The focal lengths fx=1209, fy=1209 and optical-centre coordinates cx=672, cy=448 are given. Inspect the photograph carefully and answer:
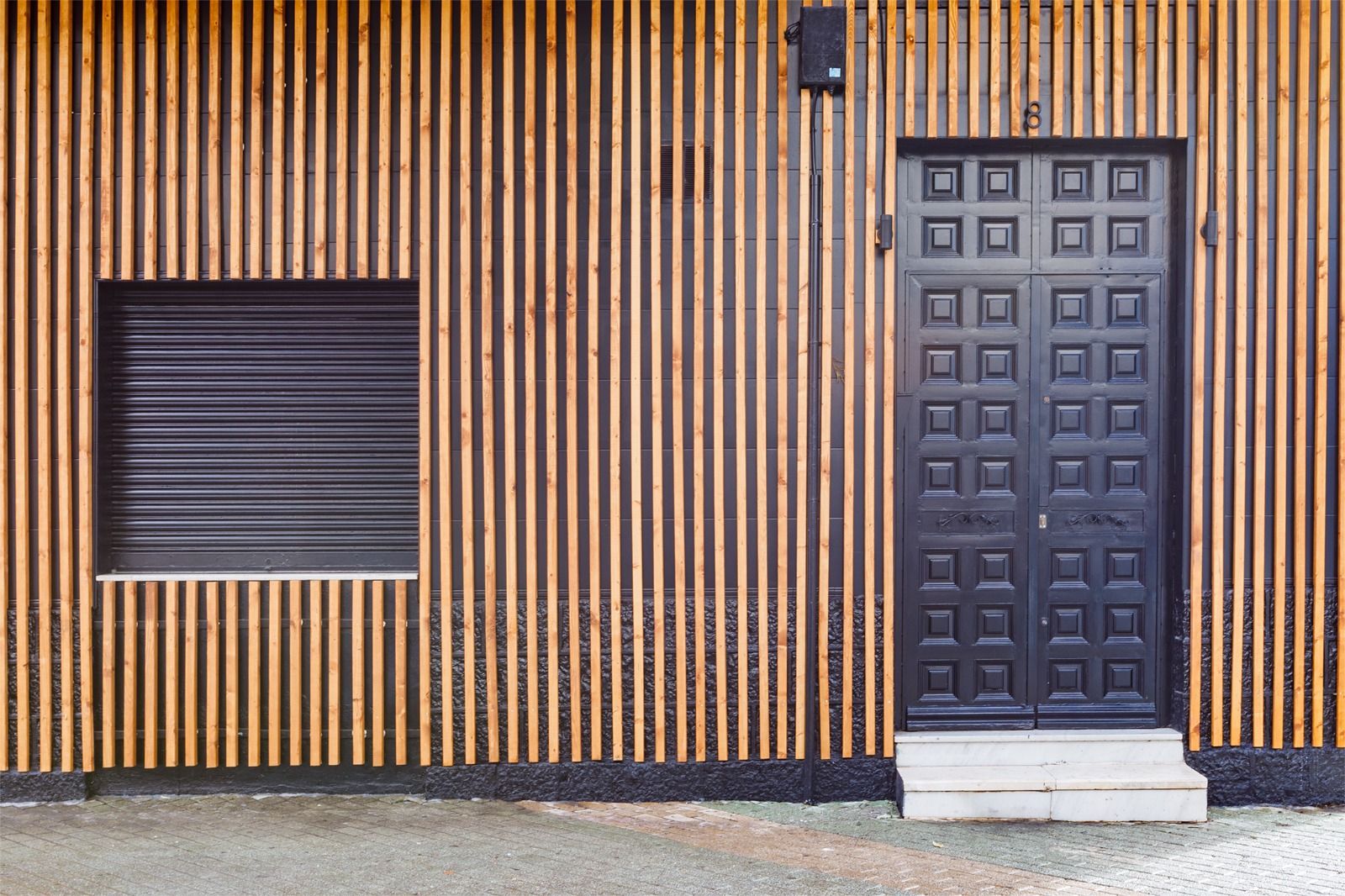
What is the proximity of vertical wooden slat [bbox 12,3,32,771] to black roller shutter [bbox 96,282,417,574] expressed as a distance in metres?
0.42

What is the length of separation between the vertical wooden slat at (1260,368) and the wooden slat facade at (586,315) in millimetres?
29

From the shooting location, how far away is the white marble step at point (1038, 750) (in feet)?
23.0

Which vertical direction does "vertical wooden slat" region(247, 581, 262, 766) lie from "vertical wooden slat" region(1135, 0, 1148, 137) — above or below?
below

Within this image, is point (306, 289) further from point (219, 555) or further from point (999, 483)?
point (999, 483)

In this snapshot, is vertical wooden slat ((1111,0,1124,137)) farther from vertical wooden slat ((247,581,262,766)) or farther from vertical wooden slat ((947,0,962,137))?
vertical wooden slat ((247,581,262,766))

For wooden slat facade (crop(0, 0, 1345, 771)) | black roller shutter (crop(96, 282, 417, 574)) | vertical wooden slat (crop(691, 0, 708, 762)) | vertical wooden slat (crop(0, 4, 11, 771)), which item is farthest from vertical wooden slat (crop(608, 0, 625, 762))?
vertical wooden slat (crop(0, 4, 11, 771))

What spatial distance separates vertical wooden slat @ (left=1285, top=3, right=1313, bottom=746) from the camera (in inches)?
275

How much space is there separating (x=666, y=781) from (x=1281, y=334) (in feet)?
14.5

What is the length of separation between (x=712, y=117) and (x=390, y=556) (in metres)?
3.22

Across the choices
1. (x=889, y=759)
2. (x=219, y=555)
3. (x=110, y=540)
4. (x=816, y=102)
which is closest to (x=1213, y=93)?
(x=816, y=102)

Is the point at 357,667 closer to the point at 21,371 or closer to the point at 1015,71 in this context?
the point at 21,371

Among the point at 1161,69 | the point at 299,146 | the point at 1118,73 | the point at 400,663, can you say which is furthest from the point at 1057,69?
the point at 400,663

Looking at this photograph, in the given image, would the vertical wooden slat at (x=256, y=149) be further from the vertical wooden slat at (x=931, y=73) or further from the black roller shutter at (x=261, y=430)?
the vertical wooden slat at (x=931, y=73)

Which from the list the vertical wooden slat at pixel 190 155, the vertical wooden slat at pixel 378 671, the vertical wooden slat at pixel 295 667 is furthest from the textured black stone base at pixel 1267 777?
the vertical wooden slat at pixel 190 155
